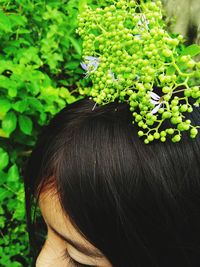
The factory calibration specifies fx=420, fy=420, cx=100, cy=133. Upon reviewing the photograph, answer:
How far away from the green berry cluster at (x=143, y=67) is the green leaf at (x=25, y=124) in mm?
797

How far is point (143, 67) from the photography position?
79cm

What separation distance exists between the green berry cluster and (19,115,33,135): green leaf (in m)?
0.80

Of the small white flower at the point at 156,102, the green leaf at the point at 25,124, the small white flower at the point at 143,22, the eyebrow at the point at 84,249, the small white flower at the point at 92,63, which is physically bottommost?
the eyebrow at the point at 84,249

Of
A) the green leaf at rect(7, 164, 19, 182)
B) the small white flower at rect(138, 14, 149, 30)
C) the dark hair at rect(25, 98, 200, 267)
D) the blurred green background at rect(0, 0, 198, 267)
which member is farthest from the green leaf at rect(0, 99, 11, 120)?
the small white flower at rect(138, 14, 149, 30)

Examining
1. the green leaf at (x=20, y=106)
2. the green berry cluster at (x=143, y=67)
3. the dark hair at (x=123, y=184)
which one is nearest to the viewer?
the green berry cluster at (x=143, y=67)

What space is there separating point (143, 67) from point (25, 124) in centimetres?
98

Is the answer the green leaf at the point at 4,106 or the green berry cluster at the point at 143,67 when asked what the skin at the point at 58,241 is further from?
the green leaf at the point at 4,106

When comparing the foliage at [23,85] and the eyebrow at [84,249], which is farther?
the foliage at [23,85]

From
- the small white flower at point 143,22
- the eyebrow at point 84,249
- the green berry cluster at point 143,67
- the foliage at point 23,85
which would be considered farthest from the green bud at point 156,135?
the foliage at point 23,85

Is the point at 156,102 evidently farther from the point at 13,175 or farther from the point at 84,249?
the point at 13,175

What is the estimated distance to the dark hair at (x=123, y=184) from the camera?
915 millimetres

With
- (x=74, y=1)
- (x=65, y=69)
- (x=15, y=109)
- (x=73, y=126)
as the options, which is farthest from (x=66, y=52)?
(x=73, y=126)

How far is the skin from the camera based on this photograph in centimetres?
100

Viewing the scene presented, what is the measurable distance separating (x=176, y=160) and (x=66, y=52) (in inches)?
55.3
